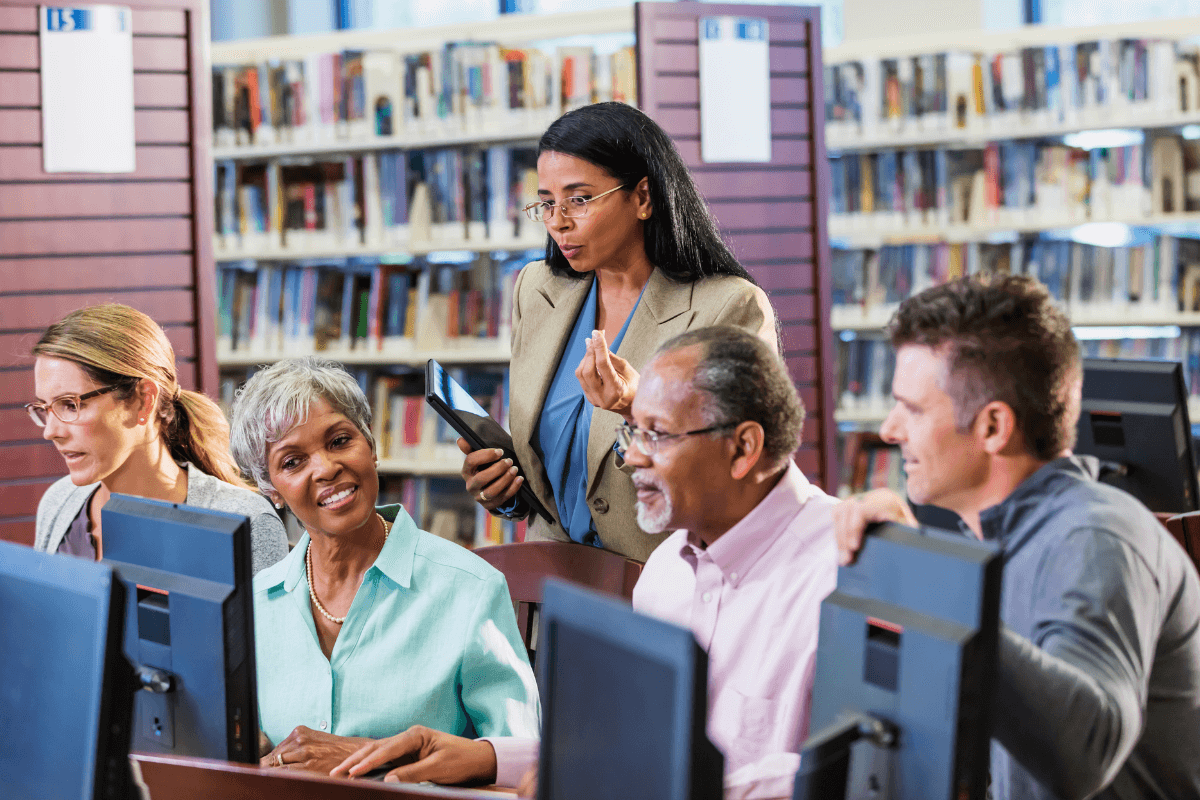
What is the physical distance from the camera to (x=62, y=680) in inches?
35.5

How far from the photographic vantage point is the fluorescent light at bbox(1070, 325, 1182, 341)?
3895 mm

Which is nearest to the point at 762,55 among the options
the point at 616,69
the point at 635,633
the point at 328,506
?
the point at 616,69

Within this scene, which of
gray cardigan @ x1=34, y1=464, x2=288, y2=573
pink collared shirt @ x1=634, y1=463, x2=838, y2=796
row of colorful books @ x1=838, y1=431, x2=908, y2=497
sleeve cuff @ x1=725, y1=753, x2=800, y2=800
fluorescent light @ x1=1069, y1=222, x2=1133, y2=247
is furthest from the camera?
row of colorful books @ x1=838, y1=431, x2=908, y2=497

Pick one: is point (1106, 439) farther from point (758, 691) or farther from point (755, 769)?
point (755, 769)

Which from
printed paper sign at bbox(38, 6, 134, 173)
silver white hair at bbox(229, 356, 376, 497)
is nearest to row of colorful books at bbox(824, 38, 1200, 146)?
printed paper sign at bbox(38, 6, 134, 173)

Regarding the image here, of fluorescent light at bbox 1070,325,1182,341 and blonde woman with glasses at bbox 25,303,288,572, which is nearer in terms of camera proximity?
blonde woman with glasses at bbox 25,303,288,572

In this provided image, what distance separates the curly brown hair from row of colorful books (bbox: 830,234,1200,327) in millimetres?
2597

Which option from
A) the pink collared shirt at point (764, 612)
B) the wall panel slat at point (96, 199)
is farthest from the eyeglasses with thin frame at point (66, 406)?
the wall panel slat at point (96, 199)

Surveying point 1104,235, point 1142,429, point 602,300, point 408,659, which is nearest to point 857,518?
point 408,659

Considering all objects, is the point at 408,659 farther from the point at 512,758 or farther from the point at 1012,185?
the point at 1012,185

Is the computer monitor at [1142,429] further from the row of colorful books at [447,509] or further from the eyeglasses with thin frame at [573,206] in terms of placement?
the row of colorful books at [447,509]

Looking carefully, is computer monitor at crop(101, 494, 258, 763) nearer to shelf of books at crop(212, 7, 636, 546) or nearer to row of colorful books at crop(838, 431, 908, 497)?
shelf of books at crop(212, 7, 636, 546)

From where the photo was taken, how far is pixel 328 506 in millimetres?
1568

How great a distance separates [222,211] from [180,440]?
7.40 ft
